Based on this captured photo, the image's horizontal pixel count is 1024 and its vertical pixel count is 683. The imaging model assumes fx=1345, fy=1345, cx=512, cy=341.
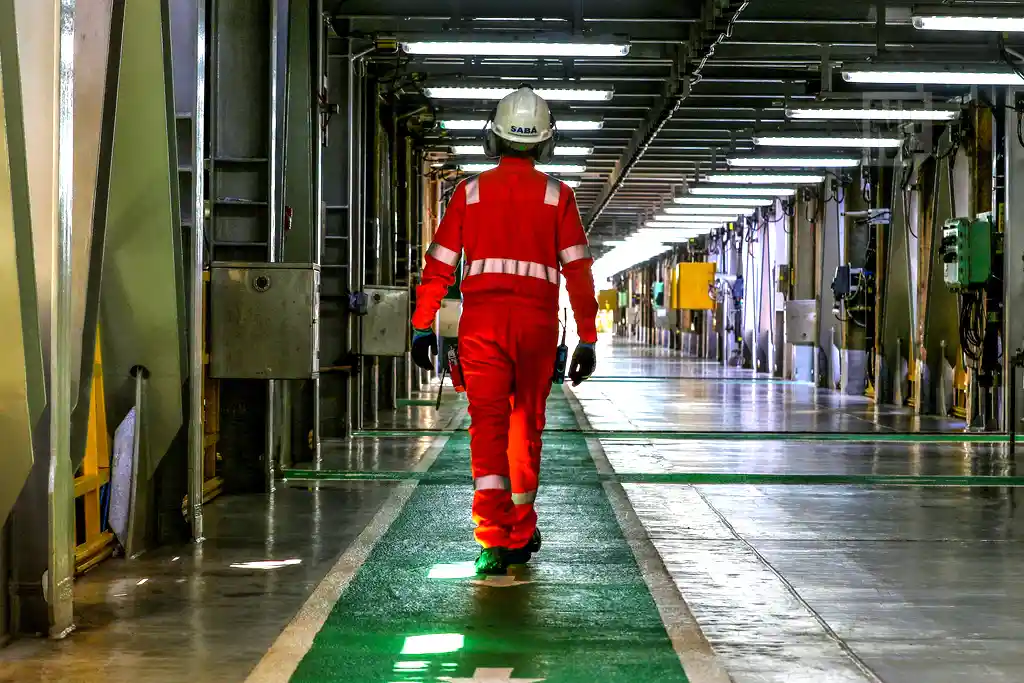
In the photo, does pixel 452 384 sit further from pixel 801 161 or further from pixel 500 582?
pixel 801 161

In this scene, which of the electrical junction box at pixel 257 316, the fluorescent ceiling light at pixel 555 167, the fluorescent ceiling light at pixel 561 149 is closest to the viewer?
the electrical junction box at pixel 257 316

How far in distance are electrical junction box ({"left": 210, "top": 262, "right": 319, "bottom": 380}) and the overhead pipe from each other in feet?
17.1

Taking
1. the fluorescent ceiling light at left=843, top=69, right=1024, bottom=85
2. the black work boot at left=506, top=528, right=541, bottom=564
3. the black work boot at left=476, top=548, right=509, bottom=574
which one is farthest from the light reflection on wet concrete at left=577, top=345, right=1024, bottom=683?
the fluorescent ceiling light at left=843, top=69, right=1024, bottom=85

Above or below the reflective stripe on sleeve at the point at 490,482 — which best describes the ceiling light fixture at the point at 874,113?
above

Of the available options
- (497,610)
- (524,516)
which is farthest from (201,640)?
(524,516)

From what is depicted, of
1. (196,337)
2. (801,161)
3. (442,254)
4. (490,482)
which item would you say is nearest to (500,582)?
(490,482)

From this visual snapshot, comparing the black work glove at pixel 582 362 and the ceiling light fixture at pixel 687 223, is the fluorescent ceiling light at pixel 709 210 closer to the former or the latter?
the ceiling light fixture at pixel 687 223

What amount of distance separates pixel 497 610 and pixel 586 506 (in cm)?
324

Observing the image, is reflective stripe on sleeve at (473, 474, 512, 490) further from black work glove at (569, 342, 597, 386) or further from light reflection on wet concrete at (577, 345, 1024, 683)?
light reflection on wet concrete at (577, 345, 1024, 683)

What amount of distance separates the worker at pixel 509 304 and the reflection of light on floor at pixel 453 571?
8 centimetres

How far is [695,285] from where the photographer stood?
3691cm

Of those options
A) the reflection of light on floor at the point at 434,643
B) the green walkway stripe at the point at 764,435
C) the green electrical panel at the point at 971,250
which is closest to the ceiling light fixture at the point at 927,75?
the green electrical panel at the point at 971,250

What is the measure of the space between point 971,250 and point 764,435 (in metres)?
3.05

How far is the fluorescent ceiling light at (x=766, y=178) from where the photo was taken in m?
23.8
